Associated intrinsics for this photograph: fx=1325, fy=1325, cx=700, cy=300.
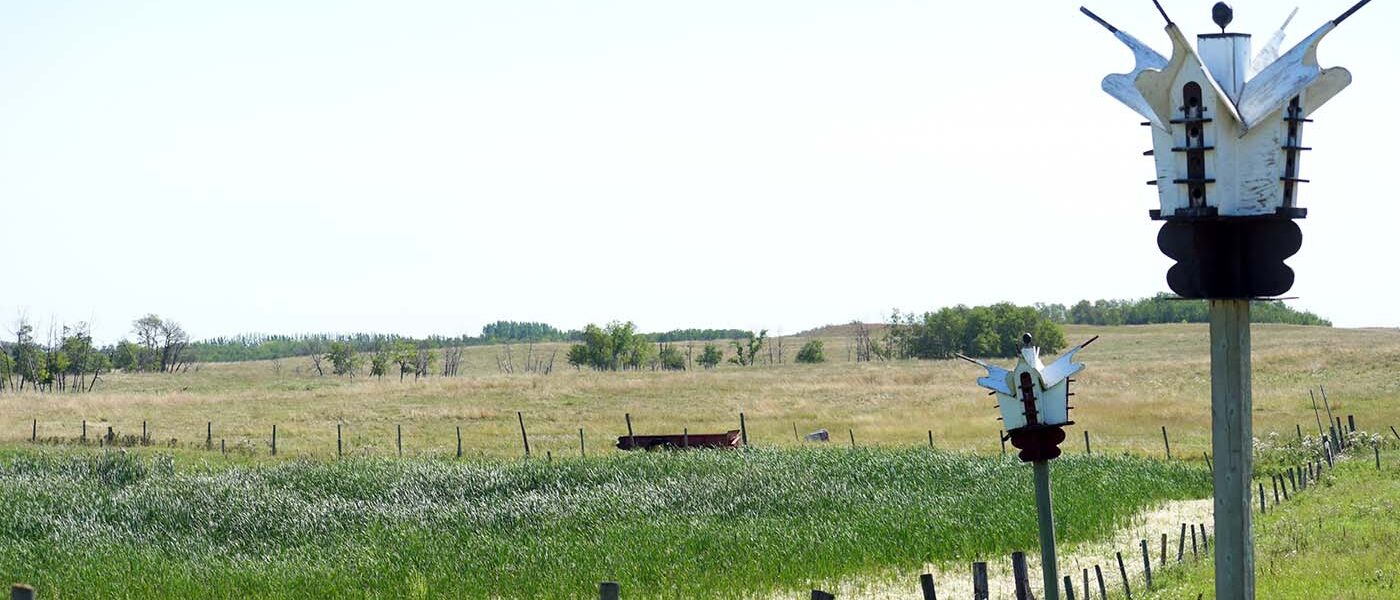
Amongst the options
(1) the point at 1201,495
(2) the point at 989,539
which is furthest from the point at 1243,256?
(1) the point at 1201,495

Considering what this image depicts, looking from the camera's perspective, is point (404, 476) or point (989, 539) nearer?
point (989, 539)

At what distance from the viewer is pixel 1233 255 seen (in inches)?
283

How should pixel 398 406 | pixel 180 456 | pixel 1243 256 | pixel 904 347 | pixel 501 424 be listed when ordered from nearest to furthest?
pixel 1243 256 → pixel 180 456 → pixel 501 424 → pixel 398 406 → pixel 904 347

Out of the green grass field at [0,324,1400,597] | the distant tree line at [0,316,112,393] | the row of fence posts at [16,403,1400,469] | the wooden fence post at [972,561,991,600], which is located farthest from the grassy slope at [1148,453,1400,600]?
the distant tree line at [0,316,112,393]

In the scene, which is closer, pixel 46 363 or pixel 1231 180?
pixel 1231 180

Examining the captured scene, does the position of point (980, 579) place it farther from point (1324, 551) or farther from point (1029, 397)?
point (1324, 551)

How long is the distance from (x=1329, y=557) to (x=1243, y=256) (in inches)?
308

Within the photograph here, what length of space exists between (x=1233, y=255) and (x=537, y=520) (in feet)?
49.6

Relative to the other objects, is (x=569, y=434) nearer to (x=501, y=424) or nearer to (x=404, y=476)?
(x=501, y=424)

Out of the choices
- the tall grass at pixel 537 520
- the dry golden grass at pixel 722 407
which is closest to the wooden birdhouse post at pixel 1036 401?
the tall grass at pixel 537 520

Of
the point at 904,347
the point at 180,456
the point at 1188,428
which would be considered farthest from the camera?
the point at 904,347

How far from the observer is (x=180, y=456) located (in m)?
36.9

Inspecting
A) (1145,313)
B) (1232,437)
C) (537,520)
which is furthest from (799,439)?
(1145,313)

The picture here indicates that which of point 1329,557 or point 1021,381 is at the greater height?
point 1021,381
